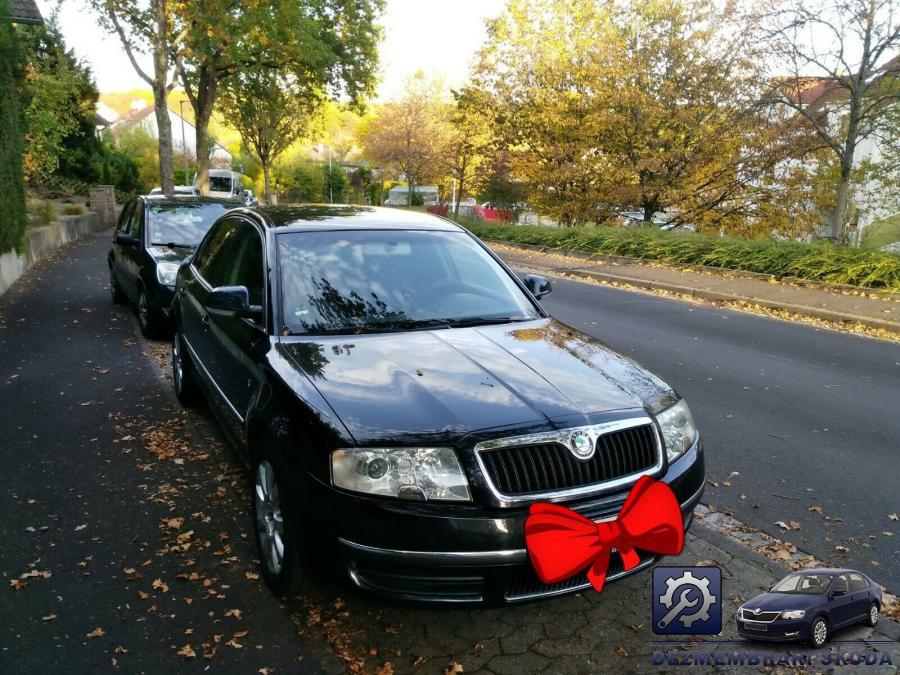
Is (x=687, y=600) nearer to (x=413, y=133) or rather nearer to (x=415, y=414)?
(x=415, y=414)

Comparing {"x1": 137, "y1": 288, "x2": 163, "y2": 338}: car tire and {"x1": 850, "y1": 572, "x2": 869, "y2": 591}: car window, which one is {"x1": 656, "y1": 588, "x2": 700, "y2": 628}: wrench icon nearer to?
{"x1": 850, "y1": 572, "x2": 869, "y2": 591}: car window

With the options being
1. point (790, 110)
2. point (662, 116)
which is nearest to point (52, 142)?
point (662, 116)

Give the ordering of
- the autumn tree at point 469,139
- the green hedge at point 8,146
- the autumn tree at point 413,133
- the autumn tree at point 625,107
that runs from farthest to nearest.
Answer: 1. the autumn tree at point 413,133
2. the autumn tree at point 469,139
3. the autumn tree at point 625,107
4. the green hedge at point 8,146

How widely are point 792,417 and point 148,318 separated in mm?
6982

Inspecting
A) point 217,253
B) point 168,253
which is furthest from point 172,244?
point 217,253

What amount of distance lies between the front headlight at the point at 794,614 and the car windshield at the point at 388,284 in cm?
200

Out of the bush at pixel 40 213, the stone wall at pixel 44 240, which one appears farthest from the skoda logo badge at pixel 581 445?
the bush at pixel 40 213

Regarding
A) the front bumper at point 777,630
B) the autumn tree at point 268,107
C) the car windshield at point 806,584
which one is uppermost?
the autumn tree at point 268,107

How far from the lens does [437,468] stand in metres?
2.65

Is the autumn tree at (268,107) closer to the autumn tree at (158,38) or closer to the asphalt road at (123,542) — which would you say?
the autumn tree at (158,38)

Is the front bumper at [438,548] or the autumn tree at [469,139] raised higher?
the autumn tree at [469,139]

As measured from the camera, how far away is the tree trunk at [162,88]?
58.3 ft

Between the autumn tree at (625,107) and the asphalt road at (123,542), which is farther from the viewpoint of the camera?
the autumn tree at (625,107)

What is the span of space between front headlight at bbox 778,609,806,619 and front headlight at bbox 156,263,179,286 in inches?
278
